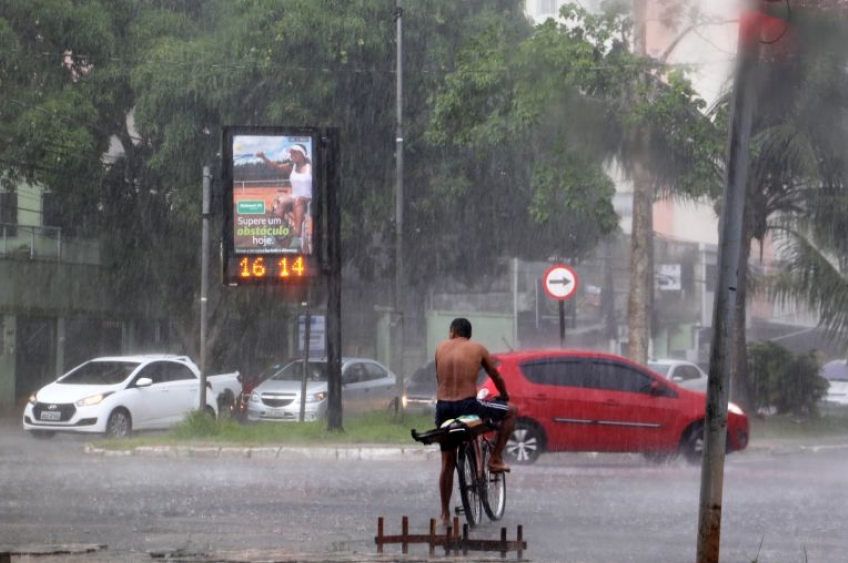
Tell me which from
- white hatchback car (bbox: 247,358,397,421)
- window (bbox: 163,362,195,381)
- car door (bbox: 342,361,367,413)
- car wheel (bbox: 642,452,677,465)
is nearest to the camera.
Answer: car wheel (bbox: 642,452,677,465)

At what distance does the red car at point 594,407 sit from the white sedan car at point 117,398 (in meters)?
7.96

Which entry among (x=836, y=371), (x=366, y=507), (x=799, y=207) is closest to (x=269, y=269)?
(x=366, y=507)

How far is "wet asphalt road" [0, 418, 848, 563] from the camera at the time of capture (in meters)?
9.05

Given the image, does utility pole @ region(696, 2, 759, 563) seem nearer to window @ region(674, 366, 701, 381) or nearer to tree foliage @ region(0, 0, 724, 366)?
tree foliage @ region(0, 0, 724, 366)

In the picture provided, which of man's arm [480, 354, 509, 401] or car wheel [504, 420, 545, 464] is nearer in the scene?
man's arm [480, 354, 509, 401]

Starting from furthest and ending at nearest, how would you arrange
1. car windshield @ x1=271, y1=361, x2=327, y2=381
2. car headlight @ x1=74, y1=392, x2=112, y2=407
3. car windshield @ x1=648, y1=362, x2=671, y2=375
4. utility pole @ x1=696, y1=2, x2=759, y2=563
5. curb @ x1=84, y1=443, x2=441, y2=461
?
1. car windshield @ x1=648, y1=362, x2=671, y2=375
2. car windshield @ x1=271, y1=361, x2=327, y2=381
3. car headlight @ x1=74, y1=392, x2=112, y2=407
4. curb @ x1=84, y1=443, x2=441, y2=461
5. utility pole @ x1=696, y1=2, x2=759, y2=563

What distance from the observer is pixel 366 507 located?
1141 centimetres

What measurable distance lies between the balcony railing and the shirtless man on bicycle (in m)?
24.3

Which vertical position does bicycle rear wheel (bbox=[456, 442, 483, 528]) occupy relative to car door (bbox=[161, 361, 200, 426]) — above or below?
above

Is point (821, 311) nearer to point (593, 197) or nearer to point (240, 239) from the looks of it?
point (593, 197)

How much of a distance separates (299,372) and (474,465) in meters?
18.6

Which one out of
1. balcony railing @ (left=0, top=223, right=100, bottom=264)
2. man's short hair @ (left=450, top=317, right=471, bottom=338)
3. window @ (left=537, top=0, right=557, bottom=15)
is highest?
window @ (left=537, top=0, right=557, bottom=15)

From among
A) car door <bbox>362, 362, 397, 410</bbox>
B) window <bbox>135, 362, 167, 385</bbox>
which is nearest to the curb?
window <bbox>135, 362, 167, 385</bbox>

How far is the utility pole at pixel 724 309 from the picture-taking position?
6.22 m
